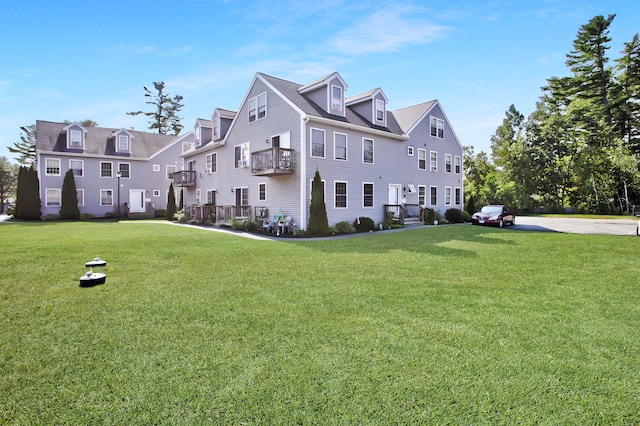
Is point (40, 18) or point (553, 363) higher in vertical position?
point (40, 18)

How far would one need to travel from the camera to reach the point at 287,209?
16750 mm

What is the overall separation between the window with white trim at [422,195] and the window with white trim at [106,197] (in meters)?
26.4

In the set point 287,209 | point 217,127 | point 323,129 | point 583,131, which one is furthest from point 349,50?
point 583,131

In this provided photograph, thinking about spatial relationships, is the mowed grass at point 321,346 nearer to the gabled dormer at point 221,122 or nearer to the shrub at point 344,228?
the shrub at point 344,228

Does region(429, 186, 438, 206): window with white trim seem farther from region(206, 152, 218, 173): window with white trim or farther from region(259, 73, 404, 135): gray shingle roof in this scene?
region(206, 152, 218, 173): window with white trim

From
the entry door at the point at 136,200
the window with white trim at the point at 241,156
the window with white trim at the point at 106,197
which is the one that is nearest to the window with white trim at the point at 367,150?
the window with white trim at the point at 241,156

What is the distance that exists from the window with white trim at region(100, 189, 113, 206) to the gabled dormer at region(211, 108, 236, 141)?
1284 cm

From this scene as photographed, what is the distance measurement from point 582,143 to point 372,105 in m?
29.2

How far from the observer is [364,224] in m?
17.3

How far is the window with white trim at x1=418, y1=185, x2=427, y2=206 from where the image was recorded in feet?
73.2

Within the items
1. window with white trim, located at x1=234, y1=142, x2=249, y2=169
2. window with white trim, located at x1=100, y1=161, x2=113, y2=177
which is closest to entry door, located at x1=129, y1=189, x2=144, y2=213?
window with white trim, located at x1=100, y1=161, x2=113, y2=177

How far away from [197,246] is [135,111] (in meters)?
42.7

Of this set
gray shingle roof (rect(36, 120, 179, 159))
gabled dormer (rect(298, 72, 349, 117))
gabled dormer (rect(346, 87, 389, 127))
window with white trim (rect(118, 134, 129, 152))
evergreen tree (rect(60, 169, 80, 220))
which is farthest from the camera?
window with white trim (rect(118, 134, 129, 152))

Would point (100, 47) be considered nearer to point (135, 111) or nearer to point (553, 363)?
point (553, 363)
